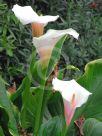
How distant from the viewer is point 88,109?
8.44 feet

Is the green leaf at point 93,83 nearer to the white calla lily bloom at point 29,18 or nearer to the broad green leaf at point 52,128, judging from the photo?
the broad green leaf at point 52,128

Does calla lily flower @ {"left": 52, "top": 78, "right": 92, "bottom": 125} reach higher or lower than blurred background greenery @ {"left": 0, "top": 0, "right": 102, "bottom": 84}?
higher

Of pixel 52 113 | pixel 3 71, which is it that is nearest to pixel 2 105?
pixel 52 113

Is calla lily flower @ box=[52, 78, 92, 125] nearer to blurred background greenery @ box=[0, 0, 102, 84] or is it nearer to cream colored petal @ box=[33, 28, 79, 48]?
cream colored petal @ box=[33, 28, 79, 48]

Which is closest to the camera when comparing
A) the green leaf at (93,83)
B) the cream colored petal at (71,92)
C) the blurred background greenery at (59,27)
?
the cream colored petal at (71,92)

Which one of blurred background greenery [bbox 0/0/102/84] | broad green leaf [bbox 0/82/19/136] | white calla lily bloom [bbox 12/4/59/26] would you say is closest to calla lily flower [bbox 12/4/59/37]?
white calla lily bloom [bbox 12/4/59/26]

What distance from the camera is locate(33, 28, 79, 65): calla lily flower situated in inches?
81.0

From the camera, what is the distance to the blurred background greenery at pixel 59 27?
3.13 m

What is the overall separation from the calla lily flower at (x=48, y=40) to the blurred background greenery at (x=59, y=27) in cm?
92

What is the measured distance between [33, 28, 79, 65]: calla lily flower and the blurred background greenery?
3.03ft

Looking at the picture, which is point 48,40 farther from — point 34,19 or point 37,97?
point 37,97

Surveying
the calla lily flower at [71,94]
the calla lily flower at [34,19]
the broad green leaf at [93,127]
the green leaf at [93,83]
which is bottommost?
the broad green leaf at [93,127]

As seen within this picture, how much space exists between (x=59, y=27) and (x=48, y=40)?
1.56 m

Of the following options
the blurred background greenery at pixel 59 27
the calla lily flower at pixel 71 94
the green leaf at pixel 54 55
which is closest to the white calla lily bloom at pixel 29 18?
the green leaf at pixel 54 55
